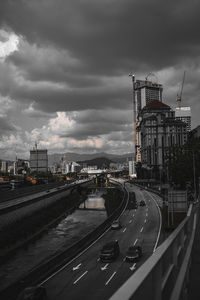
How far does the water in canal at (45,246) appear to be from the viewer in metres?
40.7

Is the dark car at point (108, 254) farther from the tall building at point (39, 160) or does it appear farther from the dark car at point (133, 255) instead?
the tall building at point (39, 160)

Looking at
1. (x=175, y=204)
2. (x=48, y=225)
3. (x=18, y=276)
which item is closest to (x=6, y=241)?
(x=18, y=276)

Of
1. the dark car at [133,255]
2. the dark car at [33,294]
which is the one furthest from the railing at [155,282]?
the dark car at [133,255]

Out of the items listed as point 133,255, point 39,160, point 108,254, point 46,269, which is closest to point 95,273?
point 108,254

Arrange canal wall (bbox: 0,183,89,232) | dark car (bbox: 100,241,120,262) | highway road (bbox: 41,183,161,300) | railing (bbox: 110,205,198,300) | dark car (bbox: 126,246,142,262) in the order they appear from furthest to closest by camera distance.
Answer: canal wall (bbox: 0,183,89,232) → dark car (bbox: 100,241,120,262) → dark car (bbox: 126,246,142,262) → highway road (bbox: 41,183,161,300) → railing (bbox: 110,205,198,300)

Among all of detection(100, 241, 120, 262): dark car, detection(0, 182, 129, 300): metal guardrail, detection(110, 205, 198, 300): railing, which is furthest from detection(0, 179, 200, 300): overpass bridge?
detection(100, 241, 120, 262): dark car

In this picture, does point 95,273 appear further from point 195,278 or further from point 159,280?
point 159,280

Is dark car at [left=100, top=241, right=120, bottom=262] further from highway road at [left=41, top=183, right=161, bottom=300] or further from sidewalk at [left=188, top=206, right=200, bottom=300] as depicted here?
sidewalk at [left=188, top=206, right=200, bottom=300]

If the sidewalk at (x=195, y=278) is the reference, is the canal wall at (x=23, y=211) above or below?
below

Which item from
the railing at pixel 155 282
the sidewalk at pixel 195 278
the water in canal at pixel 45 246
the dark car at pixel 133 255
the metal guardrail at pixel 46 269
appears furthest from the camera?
the water in canal at pixel 45 246

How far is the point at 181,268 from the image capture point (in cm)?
556

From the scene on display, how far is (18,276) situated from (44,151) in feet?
187

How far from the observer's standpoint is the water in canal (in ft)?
133

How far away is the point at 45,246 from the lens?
55375 mm
